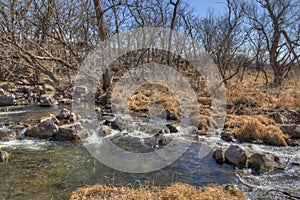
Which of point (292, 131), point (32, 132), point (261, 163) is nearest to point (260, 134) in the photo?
point (292, 131)

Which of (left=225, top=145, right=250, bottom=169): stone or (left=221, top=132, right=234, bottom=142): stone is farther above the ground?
(left=221, top=132, right=234, bottom=142): stone

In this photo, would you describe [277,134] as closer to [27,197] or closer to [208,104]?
[208,104]

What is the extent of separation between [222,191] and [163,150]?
2292mm

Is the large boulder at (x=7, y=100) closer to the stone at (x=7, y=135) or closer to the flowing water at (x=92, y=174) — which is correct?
the stone at (x=7, y=135)

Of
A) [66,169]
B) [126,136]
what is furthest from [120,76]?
[66,169]

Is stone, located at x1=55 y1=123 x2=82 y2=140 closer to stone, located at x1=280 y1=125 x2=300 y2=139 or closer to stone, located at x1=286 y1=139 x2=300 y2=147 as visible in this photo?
stone, located at x1=286 y1=139 x2=300 y2=147

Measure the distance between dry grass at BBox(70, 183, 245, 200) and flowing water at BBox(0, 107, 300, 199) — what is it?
0.27 meters

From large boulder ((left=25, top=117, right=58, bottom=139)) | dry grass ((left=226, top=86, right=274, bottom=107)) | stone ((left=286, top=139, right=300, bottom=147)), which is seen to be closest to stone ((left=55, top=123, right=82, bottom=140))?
large boulder ((left=25, top=117, right=58, bottom=139))

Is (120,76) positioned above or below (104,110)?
above

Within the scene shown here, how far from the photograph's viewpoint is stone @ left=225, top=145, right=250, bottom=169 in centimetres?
497

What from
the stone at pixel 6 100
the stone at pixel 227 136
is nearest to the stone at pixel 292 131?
the stone at pixel 227 136

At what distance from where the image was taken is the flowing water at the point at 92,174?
3.91 m

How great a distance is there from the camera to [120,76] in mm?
14750

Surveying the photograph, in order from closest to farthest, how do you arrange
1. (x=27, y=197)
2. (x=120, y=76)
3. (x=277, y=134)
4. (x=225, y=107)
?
(x=27, y=197)
(x=277, y=134)
(x=225, y=107)
(x=120, y=76)
